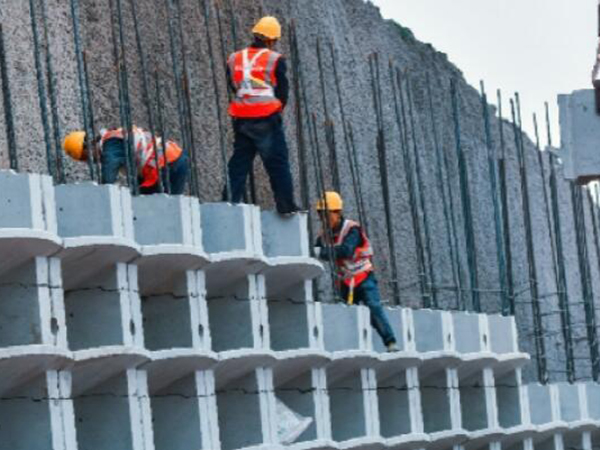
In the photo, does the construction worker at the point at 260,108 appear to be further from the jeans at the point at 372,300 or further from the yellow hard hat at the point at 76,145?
the jeans at the point at 372,300

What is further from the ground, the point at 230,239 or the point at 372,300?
the point at 230,239

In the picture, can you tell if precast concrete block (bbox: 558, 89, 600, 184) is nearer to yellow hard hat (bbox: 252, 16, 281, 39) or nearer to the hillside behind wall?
yellow hard hat (bbox: 252, 16, 281, 39)

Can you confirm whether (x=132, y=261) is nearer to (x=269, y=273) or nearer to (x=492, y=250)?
(x=269, y=273)

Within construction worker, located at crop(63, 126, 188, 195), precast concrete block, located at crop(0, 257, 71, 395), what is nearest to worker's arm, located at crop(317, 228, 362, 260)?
construction worker, located at crop(63, 126, 188, 195)

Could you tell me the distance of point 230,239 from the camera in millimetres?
20828

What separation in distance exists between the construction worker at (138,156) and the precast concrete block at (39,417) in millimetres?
3244

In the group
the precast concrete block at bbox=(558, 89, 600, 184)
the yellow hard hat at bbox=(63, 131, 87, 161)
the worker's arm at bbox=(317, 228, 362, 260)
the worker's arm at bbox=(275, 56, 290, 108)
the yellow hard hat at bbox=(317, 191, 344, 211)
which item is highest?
the worker's arm at bbox=(275, 56, 290, 108)

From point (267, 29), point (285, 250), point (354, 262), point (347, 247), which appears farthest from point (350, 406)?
point (267, 29)

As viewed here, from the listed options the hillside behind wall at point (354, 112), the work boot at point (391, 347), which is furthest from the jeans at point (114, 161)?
the work boot at point (391, 347)

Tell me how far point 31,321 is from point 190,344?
3.03 m

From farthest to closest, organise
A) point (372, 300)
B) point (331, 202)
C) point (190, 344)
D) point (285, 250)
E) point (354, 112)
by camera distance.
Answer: point (354, 112)
point (372, 300)
point (331, 202)
point (285, 250)
point (190, 344)

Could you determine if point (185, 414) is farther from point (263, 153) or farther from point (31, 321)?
point (31, 321)

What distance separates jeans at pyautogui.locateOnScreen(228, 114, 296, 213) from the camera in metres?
21.3

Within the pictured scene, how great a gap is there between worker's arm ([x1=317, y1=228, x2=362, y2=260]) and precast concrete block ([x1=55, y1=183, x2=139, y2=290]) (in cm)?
559
